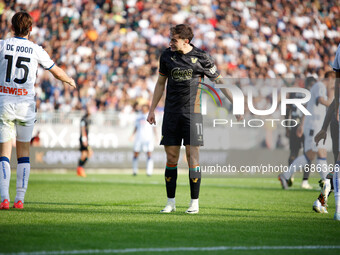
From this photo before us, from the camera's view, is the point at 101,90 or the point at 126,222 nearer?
the point at 126,222

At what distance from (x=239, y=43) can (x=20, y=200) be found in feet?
66.1

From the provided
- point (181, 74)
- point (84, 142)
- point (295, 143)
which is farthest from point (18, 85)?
point (84, 142)

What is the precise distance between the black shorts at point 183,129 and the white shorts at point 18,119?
71.0 inches

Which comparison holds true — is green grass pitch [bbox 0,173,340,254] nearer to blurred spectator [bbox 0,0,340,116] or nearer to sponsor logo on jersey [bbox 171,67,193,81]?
sponsor logo on jersey [bbox 171,67,193,81]

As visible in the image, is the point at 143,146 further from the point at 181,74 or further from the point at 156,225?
the point at 156,225

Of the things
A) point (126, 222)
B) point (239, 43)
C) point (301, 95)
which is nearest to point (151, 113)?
point (126, 222)

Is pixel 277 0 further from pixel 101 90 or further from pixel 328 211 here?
pixel 328 211

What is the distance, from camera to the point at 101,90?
23.3 metres

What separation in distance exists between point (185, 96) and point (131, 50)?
1780 centimetres

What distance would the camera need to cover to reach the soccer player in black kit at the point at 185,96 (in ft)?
23.8

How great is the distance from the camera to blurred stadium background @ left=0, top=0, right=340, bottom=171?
70.0 ft

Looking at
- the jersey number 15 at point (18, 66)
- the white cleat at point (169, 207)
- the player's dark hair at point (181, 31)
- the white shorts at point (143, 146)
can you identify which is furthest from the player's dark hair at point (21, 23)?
the white shorts at point (143, 146)

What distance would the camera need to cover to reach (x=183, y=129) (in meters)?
7.36

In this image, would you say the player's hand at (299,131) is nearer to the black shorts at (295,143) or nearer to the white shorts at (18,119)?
the black shorts at (295,143)
